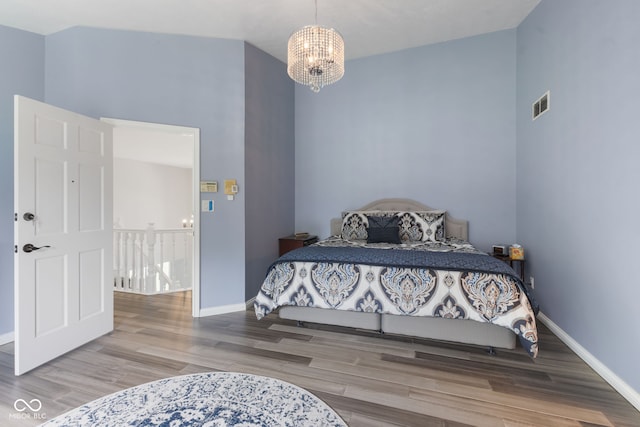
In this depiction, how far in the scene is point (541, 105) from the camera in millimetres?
2908

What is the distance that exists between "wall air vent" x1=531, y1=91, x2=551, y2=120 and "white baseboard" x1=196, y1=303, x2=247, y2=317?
3.77m

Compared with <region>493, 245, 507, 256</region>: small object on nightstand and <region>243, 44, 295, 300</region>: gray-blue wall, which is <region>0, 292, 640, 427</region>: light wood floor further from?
<region>243, 44, 295, 300</region>: gray-blue wall

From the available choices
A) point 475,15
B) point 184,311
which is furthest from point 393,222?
point 184,311

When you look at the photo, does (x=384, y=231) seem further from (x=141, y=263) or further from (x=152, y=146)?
(x=152, y=146)

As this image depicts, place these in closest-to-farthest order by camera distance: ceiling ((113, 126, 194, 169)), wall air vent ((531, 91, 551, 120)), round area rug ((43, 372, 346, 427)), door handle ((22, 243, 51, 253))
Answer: round area rug ((43, 372, 346, 427)) < door handle ((22, 243, 51, 253)) < wall air vent ((531, 91, 551, 120)) < ceiling ((113, 126, 194, 169))

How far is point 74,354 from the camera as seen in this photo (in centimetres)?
233

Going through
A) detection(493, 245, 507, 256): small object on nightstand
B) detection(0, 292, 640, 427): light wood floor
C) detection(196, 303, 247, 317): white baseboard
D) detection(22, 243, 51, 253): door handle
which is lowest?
detection(0, 292, 640, 427): light wood floor

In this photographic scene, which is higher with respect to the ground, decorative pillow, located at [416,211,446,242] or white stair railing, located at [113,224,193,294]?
decorative pillow, located at [416,211,446,242]

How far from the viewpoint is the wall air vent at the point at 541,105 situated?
9.12ft

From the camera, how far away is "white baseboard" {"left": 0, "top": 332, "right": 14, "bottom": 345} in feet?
8.25

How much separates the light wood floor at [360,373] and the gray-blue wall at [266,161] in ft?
3.48

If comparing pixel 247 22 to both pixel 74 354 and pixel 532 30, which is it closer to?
pixel 532 30

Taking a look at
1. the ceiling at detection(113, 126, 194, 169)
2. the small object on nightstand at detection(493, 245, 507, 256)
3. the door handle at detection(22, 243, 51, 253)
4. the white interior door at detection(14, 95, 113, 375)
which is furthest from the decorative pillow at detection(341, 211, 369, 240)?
the door handle at detection(22, 243, 51, 253)

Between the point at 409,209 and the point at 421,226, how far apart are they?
0.41 metres
